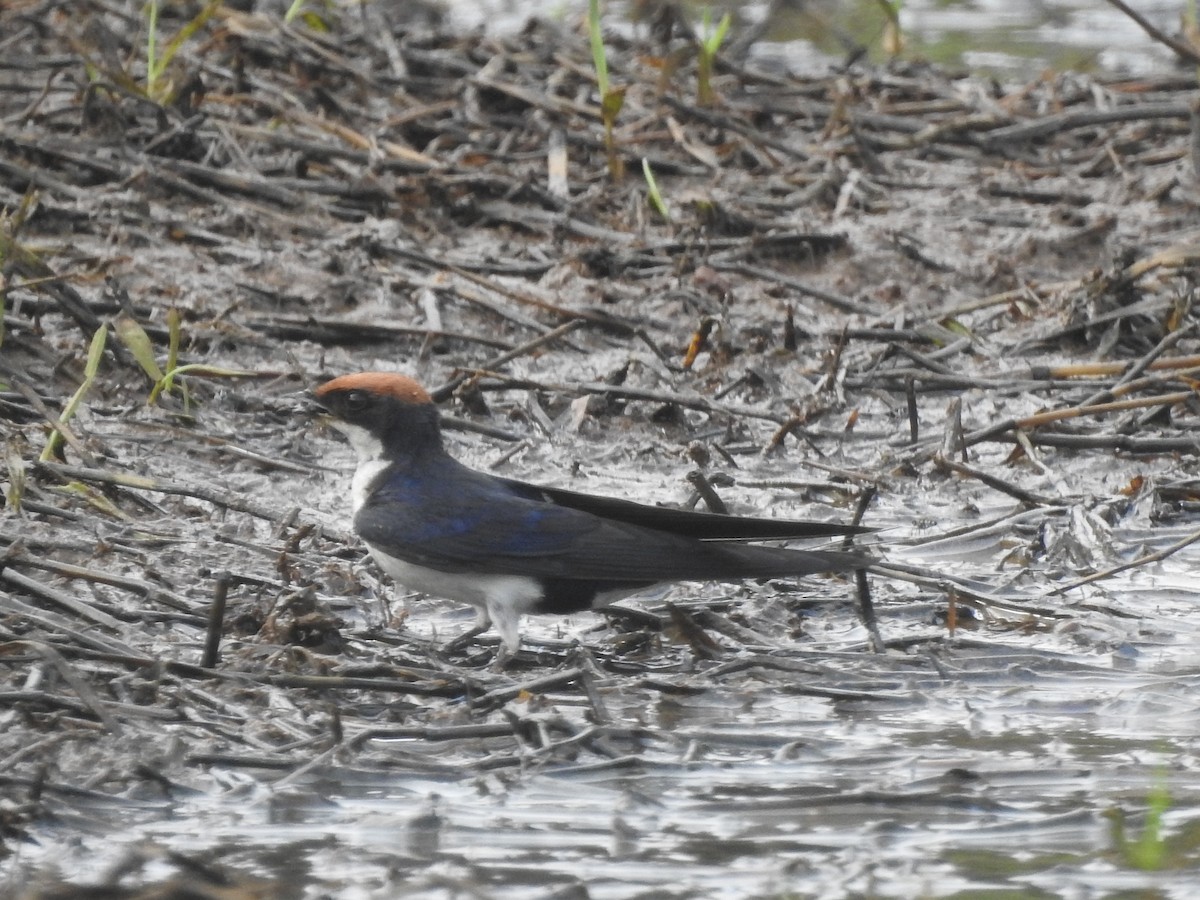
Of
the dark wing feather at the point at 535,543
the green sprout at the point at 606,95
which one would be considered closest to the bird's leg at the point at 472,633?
the dark wing feather at the point at 535,543

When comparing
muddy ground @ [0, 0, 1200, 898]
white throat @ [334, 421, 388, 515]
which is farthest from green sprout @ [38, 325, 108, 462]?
white throat @ [334, 421, 388, 515]

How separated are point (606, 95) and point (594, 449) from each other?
68.2 inches

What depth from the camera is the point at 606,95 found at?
7.75 m

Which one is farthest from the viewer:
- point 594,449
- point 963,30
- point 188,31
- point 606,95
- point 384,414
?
point 963,30

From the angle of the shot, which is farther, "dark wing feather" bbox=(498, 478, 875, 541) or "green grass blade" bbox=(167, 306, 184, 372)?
"green grass blade" bbox=(167, 306, 184, 372)

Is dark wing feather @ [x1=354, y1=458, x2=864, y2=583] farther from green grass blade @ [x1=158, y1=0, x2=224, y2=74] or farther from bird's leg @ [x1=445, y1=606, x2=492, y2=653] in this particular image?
green grass blade @ [x1=158, y1=0, x2=224, y2=74]

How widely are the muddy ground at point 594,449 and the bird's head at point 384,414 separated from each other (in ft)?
1.25

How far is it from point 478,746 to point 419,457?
1266 mm

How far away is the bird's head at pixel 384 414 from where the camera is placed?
533 cm

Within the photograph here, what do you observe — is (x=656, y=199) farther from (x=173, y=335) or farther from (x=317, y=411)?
(x=317, y=411)

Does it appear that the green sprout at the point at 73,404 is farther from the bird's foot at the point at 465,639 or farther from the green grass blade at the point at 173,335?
the bird's foot at the point at 465,639

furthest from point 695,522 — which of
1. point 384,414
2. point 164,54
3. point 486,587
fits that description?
point 164,54

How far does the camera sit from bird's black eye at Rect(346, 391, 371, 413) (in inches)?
210

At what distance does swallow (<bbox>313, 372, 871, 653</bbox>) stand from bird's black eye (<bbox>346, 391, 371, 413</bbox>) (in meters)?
0.21
